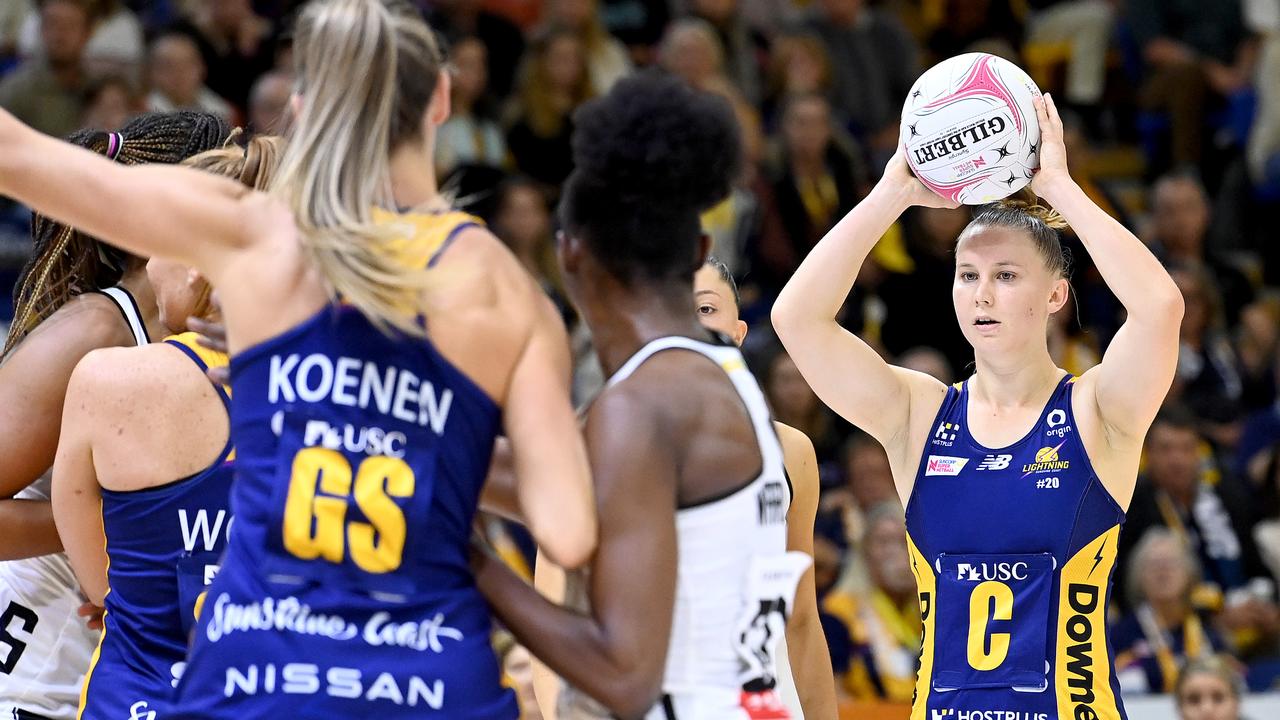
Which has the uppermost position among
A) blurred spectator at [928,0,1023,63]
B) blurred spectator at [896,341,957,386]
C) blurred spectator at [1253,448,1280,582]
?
blurred spectator at [928,0,1023,63]

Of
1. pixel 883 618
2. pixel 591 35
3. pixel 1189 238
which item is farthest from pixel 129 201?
pixel 1189 238

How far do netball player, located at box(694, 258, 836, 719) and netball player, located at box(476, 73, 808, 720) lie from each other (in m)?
1.28

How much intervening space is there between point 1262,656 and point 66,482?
7500 mm

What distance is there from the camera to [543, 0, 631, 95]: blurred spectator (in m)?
11.6

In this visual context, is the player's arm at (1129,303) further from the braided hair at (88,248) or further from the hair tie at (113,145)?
the hair tie at (113,145)

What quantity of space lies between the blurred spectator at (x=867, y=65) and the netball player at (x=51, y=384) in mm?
8489

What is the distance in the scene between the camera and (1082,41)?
1348 cm

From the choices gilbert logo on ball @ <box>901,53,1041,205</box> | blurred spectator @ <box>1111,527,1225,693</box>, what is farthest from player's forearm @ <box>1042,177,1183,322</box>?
blurred spectator @ <box>1111,527,1225,693</box>

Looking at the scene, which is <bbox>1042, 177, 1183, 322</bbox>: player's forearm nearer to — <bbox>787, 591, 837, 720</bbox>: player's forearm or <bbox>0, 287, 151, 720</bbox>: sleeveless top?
<bbox>787, 591, 837, 720</bbox>: player's forearm

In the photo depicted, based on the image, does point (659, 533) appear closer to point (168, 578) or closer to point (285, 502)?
point (285, 502)

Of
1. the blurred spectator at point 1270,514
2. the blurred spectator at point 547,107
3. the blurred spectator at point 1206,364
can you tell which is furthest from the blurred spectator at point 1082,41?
the blurred spectator at point 547,107

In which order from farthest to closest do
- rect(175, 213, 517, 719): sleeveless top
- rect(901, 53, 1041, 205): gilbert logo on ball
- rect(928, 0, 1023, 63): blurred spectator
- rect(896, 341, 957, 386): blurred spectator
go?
rect(928, 0, 1023, 63): blurred spectator → rect(896, 341, 957, 386): blurred spectator → rect(901, 53, 1041, 205): gilbert logo on ball → rect(175, 213, 517, 719): sleeveless top

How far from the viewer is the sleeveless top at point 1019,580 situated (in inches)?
170

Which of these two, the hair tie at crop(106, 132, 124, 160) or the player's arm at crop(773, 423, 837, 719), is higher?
the hair tie at crop(106, 132, 124, 160)
